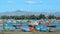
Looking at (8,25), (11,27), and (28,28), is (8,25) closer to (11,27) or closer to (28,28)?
(11,27)

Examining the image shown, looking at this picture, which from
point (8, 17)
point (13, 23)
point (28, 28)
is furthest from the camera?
point (8, 17)

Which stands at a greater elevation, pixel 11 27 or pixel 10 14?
pixel 10 14

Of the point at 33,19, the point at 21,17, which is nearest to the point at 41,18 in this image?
the point at 33,19

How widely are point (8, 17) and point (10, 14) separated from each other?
0.67 m

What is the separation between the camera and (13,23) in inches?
959

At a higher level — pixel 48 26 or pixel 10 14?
pixel 10 14

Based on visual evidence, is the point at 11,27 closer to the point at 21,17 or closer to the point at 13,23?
the point at 13,23

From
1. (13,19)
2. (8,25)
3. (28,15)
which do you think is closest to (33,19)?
(28,15)

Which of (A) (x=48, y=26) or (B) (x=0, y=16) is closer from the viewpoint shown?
(A) (x=48, y=26)

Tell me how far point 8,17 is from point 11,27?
411cm

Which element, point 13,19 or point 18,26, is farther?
point 13,19

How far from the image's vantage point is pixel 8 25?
23.0 metres

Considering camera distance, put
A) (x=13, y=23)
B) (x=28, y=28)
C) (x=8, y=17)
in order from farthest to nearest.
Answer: (x=8, y=17)
(x=13, y=23)
(x=28, y=28)

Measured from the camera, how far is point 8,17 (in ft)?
86.1
